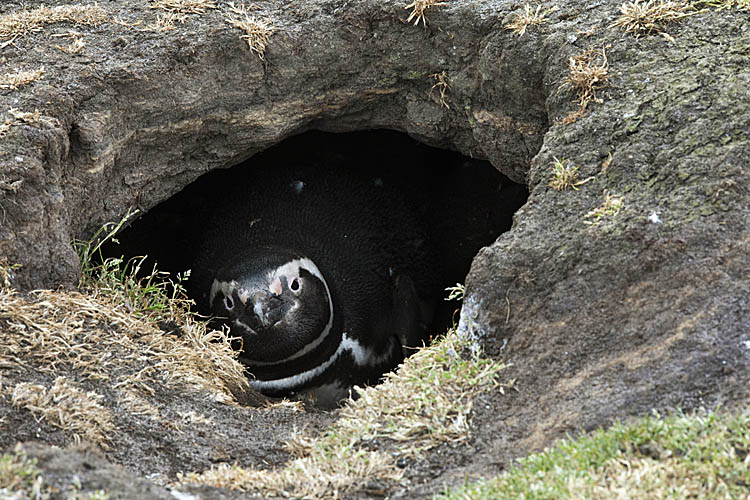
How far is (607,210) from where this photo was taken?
10.5 ft

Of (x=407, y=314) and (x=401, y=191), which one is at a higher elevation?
(x=401, y=191)

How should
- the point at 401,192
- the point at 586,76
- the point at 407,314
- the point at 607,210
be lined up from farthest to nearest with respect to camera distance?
the point at 401,192
the point at 407,314
the point at 586,76
the point at 607,210

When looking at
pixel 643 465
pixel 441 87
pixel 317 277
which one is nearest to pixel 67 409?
pixel 643 465

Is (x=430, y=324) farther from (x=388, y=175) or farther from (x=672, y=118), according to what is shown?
(x=672, y=118)

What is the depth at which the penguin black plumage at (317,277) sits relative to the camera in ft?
16.0

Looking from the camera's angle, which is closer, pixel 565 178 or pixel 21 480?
pixel 21 480

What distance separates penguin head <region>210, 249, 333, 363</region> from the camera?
4719mm

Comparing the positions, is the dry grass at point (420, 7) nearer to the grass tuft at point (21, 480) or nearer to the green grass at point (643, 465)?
the green grass at point (643, 465)

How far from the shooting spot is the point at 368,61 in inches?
176

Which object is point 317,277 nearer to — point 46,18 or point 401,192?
point 401,192

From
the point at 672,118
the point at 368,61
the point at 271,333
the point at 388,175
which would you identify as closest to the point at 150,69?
the point at 368,61

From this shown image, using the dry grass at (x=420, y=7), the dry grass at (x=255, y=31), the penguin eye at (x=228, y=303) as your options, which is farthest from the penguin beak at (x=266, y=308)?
the dry grass at (x=420, y=7)

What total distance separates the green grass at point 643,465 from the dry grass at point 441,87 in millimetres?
2409

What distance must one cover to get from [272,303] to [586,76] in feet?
6.96
